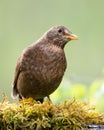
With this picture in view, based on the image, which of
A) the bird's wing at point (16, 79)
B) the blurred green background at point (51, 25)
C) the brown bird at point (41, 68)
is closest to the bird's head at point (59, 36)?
the brown bird at point (41, 68)

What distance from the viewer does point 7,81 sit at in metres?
13.3

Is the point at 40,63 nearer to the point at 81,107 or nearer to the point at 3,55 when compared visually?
the point at 81,107

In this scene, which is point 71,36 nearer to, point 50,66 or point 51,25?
point 50,66

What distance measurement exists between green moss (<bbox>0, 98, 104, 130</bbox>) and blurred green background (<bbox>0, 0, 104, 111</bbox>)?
18.9ft

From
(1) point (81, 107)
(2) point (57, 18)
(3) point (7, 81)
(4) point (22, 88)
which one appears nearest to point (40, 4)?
(2) point (57, 18)

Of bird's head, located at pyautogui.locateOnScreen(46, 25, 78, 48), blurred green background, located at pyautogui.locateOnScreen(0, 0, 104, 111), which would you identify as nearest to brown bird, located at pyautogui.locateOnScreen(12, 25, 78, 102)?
bird's head, located at pyautogui.locateOnScreen(46, 25, 78, 48)

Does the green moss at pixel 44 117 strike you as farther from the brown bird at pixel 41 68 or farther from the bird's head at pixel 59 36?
the bird's head at pixel 59 36

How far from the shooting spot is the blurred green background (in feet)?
43.3

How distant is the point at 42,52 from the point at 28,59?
0.15 meters

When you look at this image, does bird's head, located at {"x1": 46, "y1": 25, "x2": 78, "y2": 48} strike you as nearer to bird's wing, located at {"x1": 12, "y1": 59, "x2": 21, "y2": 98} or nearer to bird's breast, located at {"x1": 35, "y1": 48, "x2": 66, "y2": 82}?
bird's breast, located at {"x1": 35, "y1": 48, "x2": 66, "y2": 82}

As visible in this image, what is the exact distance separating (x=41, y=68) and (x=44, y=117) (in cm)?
162

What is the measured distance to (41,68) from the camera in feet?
26.2

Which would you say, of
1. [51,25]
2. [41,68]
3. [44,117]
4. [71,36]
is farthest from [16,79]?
[51,25]

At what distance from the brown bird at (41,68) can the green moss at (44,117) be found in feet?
4.41
